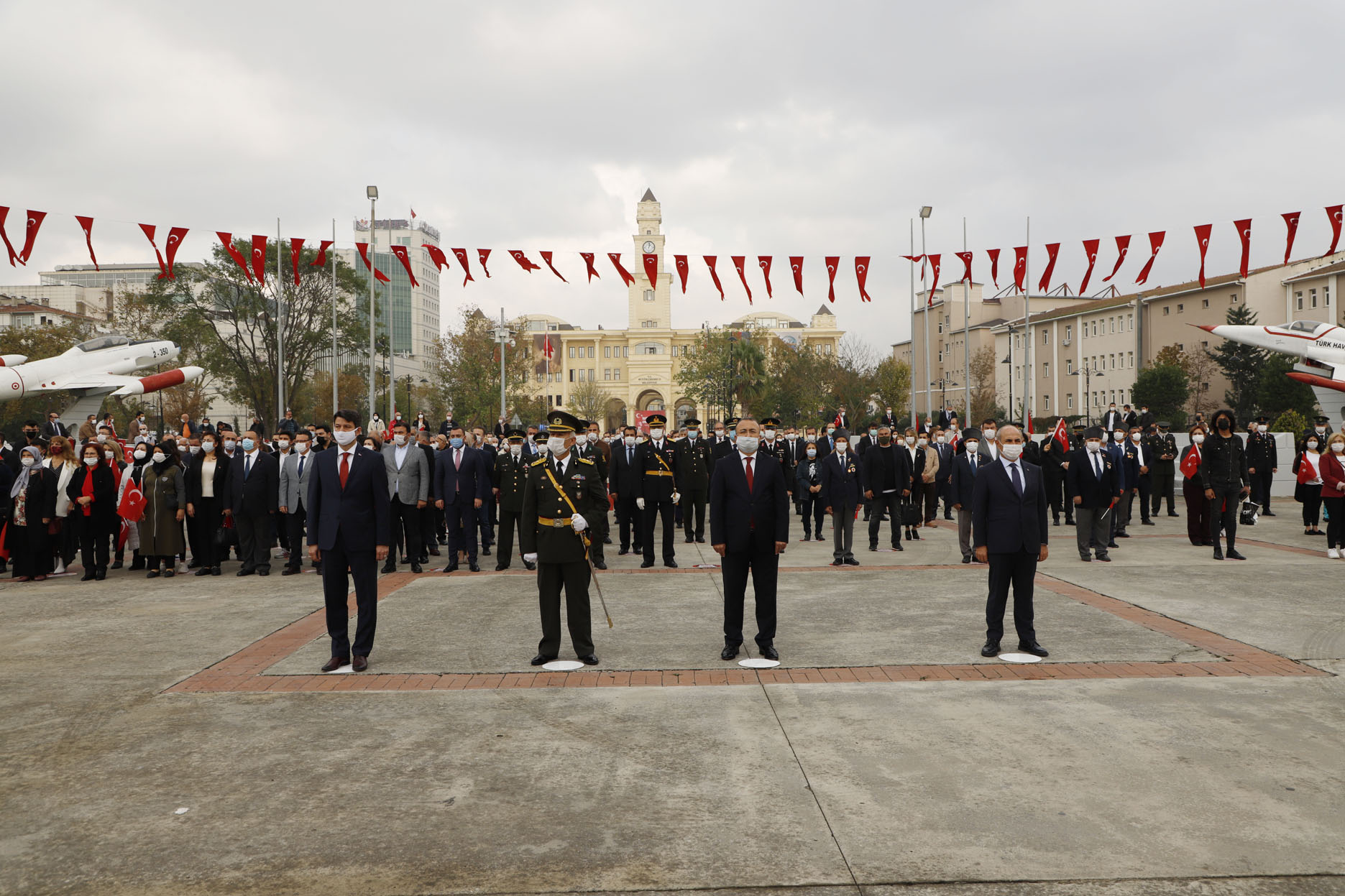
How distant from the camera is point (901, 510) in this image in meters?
15.9

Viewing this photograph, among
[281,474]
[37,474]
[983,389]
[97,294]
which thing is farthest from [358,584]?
[97,294]

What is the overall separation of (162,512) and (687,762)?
10.2m

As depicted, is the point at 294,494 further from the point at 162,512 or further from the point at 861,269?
the point at 861,269

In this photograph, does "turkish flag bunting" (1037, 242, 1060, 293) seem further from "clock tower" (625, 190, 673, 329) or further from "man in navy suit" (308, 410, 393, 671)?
"clock tower" (625, 190, 673, 329)

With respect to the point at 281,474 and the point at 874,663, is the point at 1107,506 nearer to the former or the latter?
the point at 874,663

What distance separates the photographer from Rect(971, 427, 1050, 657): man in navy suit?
24.8ft

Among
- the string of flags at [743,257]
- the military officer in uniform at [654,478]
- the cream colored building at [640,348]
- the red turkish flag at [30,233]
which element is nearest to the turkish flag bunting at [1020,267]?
the string of flags at [743,257]

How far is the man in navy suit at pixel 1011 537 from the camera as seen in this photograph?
7566 millimetres

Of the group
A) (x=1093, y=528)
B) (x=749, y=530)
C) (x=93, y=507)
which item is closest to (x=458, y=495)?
(x=93, y=507)

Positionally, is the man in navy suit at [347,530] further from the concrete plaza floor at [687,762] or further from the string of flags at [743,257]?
the string of flags at [743,257]

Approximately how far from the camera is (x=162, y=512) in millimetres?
12844

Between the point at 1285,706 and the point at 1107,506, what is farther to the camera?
the point at 1107,506

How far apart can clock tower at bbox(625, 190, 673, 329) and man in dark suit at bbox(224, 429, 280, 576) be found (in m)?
119

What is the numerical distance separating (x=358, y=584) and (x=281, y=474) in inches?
240
